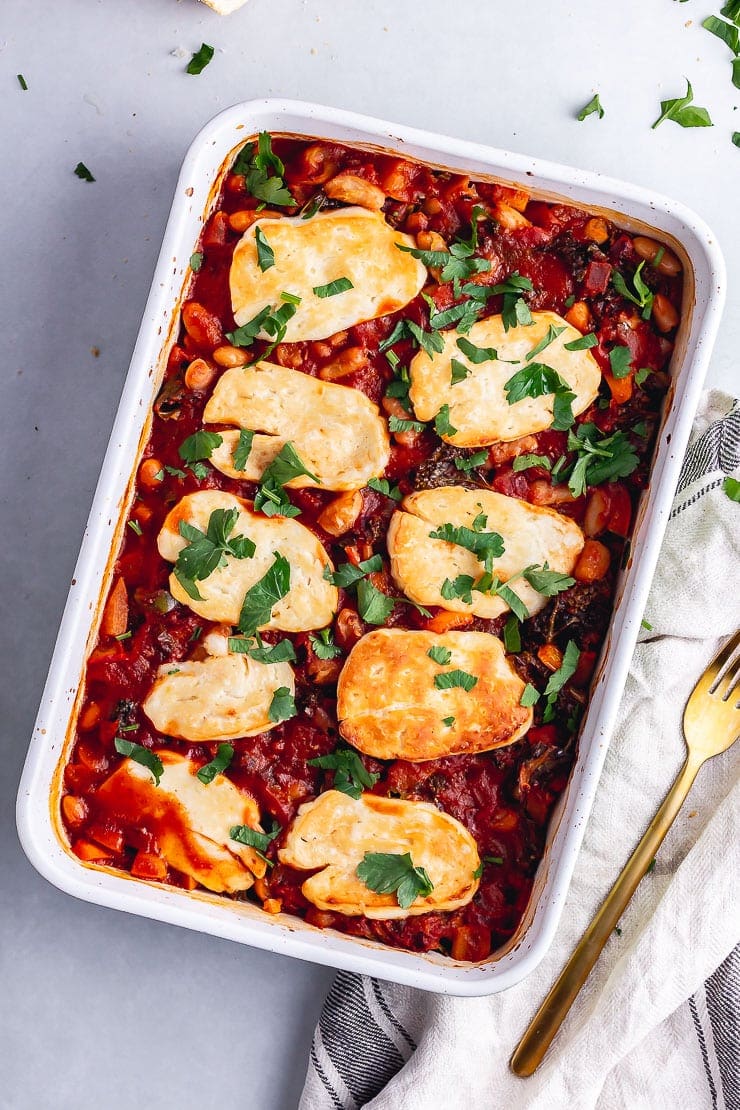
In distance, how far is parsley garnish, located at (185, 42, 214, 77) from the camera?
277cm

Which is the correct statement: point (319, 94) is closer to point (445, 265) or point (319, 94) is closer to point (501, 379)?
point (445, 265)

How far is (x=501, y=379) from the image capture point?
2.35 metres

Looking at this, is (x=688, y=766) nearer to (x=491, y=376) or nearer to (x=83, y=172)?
(x=491, y=376)

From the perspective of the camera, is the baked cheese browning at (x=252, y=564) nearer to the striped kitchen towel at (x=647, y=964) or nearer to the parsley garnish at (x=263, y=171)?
the parsley garnish at (x=263, y=171)

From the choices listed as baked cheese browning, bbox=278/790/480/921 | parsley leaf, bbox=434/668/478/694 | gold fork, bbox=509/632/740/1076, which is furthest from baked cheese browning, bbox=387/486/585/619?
gold fork, bbox=509/632/740/1076

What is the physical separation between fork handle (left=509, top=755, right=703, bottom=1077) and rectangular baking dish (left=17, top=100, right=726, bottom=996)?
0.32m

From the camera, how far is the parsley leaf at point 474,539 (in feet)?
7.67

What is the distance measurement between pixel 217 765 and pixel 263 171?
4.71ft

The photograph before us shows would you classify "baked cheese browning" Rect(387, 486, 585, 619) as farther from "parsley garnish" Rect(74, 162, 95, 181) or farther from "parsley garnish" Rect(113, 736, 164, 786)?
"parsley garnish" Rect(74, 162, 95, 181)

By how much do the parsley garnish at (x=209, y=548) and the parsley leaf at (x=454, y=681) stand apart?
0.53m

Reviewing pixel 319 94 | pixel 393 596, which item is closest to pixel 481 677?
pixel 393 596

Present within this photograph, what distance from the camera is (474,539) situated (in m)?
2.35

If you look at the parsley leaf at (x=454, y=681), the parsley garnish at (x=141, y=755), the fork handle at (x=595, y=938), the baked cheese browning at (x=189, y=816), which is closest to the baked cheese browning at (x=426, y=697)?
the parsley leaf at (x=454, y=681)

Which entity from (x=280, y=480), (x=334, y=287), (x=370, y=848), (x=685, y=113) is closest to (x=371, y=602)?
(x=280, y=480)
